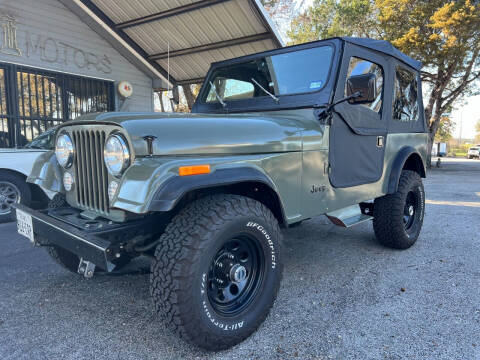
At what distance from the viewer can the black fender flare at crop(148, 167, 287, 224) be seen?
1.73 metres

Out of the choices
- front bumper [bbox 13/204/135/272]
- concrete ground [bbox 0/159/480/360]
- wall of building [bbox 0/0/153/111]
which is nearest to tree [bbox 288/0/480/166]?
wall of building [bbox 0/0/153/111]

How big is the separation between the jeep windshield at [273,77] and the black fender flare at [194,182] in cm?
118

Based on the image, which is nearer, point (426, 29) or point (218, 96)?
point (218, 96)

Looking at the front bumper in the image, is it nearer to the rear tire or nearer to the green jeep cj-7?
the green jeep cj-7

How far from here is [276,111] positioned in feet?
10.0

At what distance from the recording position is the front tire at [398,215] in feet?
12.2

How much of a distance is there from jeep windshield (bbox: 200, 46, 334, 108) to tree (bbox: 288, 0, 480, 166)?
14.3 meters

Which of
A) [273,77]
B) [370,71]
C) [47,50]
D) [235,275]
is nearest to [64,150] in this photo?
[235,275]

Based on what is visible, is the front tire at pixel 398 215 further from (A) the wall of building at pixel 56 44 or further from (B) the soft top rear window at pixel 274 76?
(A) the wall of building at pixel 56 44

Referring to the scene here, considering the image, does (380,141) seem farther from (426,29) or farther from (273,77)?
(426,29)

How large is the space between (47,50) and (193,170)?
7.78 metres

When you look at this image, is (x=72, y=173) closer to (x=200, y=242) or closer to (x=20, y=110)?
(x=200, y=242)

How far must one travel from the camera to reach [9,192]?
5.30 metres

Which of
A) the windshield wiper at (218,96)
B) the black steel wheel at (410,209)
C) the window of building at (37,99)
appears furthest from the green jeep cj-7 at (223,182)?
the window of building at (37,99)
